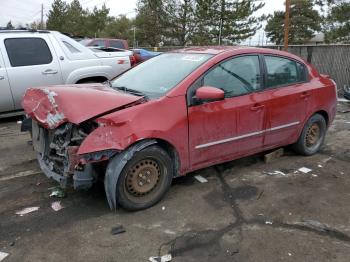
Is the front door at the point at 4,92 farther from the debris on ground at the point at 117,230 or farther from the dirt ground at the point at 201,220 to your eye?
the debris on ground at the point at 117,230

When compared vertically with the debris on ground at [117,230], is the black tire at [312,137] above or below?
above

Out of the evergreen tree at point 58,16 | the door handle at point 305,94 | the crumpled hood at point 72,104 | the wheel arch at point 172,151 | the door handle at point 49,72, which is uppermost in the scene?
the evergreen tree at point 58,16

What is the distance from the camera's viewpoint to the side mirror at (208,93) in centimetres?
419

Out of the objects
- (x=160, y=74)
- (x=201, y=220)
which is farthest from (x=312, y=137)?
(x=201, y=220)

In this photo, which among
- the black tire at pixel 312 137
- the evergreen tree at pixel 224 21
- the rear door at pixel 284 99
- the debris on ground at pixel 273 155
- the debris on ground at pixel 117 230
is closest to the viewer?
the debris on ground at pixel 117 230

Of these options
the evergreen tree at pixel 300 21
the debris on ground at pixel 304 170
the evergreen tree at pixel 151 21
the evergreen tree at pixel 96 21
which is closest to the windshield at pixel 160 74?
the debris on ground at pixel 304 170

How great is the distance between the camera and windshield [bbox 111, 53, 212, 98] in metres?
4.46

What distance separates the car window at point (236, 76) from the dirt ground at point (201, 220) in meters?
1.15

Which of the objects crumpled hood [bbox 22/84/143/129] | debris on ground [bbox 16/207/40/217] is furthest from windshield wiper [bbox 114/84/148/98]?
debris on ground [bbox 16/207/40/217]

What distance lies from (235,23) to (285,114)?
34.0 meters

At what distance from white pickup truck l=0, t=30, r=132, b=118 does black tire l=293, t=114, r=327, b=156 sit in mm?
4463

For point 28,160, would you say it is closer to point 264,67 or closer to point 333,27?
point 264,67

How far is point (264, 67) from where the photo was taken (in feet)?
16.8

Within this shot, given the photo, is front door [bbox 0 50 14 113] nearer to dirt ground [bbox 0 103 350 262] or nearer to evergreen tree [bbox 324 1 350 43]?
A: dirt ground [bbox 0 103 350 262]
